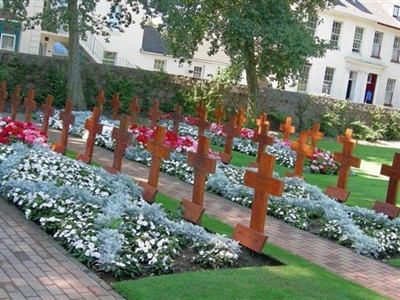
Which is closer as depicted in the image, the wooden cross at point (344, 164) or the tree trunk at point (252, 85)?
the wooden cross at point (344, 164)

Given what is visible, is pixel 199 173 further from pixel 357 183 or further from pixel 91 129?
pixel 357 183

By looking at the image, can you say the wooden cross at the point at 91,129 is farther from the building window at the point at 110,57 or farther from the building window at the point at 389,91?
the building window at the point at 389,91

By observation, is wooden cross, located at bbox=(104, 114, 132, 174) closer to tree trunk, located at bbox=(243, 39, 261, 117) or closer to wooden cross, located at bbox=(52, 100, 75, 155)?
wooden cross, located at bbox=(52, 100, 75, 155)

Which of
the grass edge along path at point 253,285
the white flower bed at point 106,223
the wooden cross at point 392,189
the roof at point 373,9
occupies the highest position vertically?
the roof at point 373,9

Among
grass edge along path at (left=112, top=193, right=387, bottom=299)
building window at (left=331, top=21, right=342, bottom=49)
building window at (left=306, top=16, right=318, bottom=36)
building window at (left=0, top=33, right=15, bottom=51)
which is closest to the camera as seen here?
grass edge along path at (left=112, top=193, right=387, bottom=299)

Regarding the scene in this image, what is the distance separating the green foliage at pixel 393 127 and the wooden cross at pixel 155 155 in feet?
81.5

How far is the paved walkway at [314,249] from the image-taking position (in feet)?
21.6

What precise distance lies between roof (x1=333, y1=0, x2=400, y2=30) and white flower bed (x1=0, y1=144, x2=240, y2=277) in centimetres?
3365

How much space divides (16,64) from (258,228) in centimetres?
1645

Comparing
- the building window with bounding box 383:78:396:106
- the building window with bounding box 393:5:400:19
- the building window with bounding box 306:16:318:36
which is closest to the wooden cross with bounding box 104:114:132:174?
the building window with bounding box 306:16:318:36

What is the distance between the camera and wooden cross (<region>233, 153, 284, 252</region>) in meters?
6.65

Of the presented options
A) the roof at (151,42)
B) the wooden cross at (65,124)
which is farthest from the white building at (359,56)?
the wooden cross at (65,124)

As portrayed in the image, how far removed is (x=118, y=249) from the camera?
5914mm

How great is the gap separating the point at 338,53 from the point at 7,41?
19.8 meters
